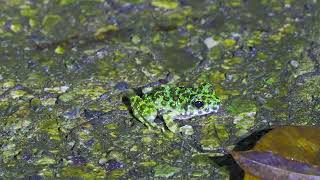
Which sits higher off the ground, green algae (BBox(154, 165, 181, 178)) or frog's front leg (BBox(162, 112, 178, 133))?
frog's front leg (BBox(162, 112, 178, 133))

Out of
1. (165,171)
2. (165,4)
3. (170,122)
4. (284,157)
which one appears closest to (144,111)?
(170,122)

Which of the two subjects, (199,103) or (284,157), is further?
(199,103)

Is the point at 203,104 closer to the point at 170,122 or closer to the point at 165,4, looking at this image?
the point at 170,122

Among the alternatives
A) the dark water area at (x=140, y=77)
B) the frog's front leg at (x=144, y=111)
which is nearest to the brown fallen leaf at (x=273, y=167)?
the dark water area at (x=140, y=77)

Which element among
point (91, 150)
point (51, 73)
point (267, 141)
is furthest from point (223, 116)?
point (51, 73)

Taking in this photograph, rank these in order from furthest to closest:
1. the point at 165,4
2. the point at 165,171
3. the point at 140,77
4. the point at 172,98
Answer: the point at 165,4 → the point at 140,77 → the point at 172,98 → the point at 165,171

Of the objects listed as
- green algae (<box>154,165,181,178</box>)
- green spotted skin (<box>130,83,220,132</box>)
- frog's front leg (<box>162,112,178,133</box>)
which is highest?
green spotted skin (<box>130,83,220,132</box>)

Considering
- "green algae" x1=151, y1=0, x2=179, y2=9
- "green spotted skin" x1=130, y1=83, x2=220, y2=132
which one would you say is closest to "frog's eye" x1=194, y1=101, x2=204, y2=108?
"green spotted skin" x1=130, y1=83, x2=220, y2=132

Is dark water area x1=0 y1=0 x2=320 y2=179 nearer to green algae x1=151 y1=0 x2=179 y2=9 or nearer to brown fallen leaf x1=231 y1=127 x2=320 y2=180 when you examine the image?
green algae x1=151 y1=0 x2=179 y2=9
